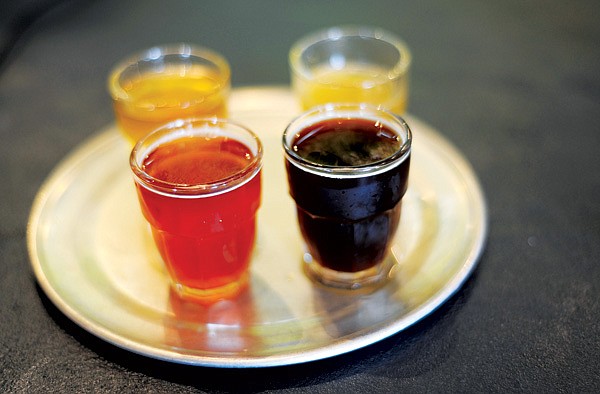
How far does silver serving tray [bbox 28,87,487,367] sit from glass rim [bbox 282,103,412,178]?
0.20 m

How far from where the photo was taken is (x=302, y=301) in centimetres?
96

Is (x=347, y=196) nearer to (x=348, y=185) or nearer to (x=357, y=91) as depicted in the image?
(x=348, y=185)

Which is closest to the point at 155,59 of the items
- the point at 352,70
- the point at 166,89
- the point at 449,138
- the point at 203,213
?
the point at 166,89

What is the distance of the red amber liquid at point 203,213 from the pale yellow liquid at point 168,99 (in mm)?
152

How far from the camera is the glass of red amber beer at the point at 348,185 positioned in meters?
0.88

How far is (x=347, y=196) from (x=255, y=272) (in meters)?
0.23

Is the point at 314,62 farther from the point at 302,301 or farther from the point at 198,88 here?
the point at 302,301

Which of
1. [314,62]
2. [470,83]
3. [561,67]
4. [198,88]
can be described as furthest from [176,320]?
[561,67]

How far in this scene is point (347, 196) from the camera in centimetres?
88

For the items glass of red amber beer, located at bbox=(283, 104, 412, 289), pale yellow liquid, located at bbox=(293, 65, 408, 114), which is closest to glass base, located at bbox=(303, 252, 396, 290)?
glass of red amber beer, located at bbox=(283, 104, 412, 289)

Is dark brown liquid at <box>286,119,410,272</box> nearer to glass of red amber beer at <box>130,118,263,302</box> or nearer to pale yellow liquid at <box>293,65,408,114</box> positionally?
glass of red amber beer at <box>130,118,263,302</box>

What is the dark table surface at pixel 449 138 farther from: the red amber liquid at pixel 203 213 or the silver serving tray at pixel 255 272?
the red amber liquid at pixel 203 213

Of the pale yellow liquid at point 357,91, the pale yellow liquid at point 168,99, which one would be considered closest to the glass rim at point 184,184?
the pale yellow liquid at point 168,99

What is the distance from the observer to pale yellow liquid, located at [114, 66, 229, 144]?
3.67 ft
